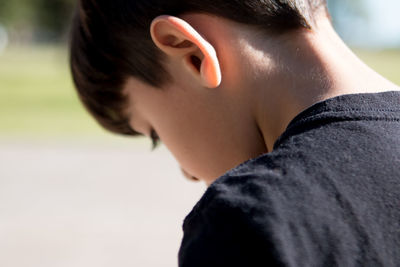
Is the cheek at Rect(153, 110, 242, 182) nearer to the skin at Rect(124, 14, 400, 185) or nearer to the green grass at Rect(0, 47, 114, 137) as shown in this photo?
the skin at Rect(124, 14, 400, 185)

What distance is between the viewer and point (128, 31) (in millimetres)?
1020

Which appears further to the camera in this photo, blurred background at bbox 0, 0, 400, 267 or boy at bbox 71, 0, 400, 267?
blurred background at bbox 0, 0, 400, 267

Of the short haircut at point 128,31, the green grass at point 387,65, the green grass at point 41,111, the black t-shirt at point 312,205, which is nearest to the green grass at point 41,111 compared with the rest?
the green grass at point 41,111

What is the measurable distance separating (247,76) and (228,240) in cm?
33

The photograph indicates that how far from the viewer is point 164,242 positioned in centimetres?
329

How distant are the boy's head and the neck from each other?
0.03m

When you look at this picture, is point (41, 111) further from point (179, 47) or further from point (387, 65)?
point (387, 65)

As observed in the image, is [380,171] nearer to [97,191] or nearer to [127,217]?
[127,217]

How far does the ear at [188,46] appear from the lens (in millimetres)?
885

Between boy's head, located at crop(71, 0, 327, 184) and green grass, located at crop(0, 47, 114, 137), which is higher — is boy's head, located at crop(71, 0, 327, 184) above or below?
above

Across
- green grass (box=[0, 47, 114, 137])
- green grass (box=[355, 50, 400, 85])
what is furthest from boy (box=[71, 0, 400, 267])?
green grass (box=[355, 50, 400, 85])

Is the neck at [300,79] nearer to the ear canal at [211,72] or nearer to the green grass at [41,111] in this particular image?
the ear canal at [211,72]

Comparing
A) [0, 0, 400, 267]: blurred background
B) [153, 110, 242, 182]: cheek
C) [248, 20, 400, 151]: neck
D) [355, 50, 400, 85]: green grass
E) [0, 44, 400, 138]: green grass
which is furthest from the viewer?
[355, 50, 400, 85]: green grass

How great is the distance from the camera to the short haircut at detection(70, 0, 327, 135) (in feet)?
3.05
